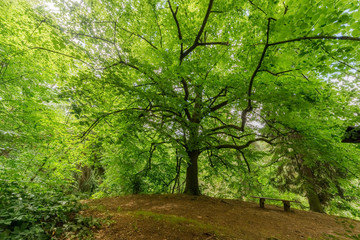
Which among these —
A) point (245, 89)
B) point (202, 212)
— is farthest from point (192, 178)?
point (245, 89)

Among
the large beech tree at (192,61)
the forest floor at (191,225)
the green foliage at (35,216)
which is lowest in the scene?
the forest floor at (191,225)

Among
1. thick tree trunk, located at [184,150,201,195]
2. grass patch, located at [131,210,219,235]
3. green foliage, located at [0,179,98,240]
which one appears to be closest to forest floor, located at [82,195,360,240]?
grass patch, located at [131,210,219,235]

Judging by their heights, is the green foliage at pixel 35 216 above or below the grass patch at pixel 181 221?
above

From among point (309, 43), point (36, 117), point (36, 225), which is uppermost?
point (309, 43)

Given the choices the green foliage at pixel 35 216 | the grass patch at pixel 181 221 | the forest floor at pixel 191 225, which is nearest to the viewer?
the green foliage at pixel 35 216

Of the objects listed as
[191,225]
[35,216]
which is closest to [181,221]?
[191,225]

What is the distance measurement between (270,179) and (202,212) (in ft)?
24.3

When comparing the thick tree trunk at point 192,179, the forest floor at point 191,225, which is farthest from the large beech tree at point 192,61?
the forest floor at point 191,225

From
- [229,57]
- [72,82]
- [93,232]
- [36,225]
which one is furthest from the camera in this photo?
[229,57]

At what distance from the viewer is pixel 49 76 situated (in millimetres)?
5930

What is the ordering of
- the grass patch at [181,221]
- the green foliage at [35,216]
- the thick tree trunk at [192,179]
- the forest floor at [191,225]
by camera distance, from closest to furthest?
the green foliage at [35,216]
the forest floor at [191,225]
the grass patch at [181,221]
the thick tree trunk at [192,179]

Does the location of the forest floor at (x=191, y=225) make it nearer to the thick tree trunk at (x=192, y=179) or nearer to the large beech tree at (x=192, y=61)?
the thick tree trunk at (x=192, y=179)

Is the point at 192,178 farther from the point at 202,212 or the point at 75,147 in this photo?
the point at 75,147

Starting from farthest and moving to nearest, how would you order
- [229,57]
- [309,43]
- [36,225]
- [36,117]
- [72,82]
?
1. [229,57]
2. [36,117]
3. [72,82]
4. [309,43]
5. [36,225]
